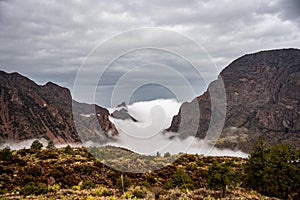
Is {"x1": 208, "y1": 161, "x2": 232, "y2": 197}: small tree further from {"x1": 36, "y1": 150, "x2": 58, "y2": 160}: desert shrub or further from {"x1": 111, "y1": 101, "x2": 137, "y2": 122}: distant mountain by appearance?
{"x1": 36, "y1": 150, "x2": 58, "y2": 160}: desert shrub

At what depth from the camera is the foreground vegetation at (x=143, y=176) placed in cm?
3053

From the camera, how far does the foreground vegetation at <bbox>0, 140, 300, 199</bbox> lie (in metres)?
30.5

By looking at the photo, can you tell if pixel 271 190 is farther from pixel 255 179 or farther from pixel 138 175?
pixel 138 175

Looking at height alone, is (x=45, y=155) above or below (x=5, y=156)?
below

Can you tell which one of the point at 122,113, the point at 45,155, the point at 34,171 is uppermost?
the point at 122,113

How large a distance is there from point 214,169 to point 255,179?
985cm

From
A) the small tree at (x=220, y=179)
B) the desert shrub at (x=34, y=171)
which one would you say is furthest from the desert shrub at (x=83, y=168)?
the small tree at (x=220, y=179)

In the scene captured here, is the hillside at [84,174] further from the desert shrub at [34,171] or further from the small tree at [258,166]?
the small tree at [258,166]

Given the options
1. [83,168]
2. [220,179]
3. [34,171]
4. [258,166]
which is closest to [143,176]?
[83,168]

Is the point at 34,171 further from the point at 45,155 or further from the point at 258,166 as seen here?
the point at 258,166

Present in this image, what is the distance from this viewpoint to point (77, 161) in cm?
5634

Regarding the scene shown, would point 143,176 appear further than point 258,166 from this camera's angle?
Yes

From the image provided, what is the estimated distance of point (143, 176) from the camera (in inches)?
2004

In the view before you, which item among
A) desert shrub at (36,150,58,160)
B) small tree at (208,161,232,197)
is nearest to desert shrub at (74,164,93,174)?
desert shrub at (36,150,58,160)
